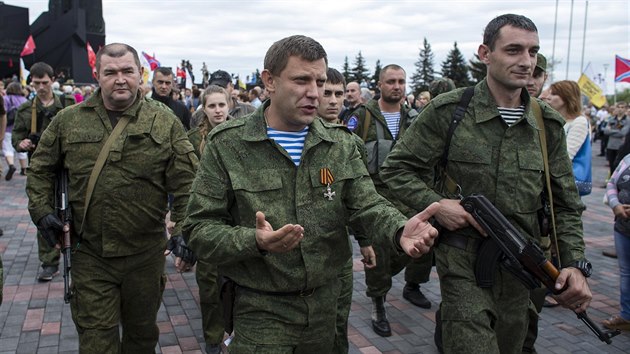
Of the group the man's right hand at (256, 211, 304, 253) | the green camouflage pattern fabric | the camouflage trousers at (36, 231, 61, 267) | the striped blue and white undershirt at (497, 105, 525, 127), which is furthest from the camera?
the camouflage trousers at (36, 231, 61, 267)

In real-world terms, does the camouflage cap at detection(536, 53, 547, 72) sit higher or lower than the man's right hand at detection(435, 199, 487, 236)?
higher

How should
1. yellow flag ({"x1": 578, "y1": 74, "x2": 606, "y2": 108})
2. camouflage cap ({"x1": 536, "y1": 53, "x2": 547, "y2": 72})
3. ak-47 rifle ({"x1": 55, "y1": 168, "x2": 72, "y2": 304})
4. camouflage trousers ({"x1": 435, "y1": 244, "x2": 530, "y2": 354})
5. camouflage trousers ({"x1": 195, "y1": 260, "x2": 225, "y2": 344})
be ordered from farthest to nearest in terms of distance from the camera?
1. yellow flag ({"x1": 578, "y1": 74, "x2": 606, "y2": 108})
2. camouflage cap ({"x1": 536, "y1": 53, "x2": 547, "y2": 72})
3. camouflage trousers ({"x1": 195, "y1": 260, "x2": 225, "y2": 344})
4. ak-47 rifle ({"x1": 55, "y1": 168, "x2": 72, "y2": 304})
5. camouflage trousers ({"x1": 435, "y1": 244, "x2": 530, "y2": 354})

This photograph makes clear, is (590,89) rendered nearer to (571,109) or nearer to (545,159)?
(571,109)

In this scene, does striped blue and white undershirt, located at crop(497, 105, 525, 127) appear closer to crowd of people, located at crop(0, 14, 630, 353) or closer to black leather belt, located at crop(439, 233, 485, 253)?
crowd of people, located at crop(0, 14, 630, 353)

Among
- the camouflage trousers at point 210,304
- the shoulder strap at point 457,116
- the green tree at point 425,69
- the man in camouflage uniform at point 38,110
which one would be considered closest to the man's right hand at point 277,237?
the shoulder strap at point 457,116

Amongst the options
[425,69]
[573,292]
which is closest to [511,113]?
[573,292]

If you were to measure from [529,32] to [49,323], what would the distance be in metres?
4.45

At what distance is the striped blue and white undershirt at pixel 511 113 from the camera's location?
10.6ft

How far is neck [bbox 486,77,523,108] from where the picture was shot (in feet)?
10.7

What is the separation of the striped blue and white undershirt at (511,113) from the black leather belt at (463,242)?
0.68 metres

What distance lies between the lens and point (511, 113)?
10.7 ft

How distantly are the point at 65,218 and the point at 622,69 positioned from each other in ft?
51.8

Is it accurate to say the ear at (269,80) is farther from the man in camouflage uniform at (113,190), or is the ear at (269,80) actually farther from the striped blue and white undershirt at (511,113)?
the striped blue and white undershirt at (511,113)

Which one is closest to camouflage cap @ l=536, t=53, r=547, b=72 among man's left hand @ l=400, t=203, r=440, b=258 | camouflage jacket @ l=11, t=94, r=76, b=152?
man's left hand @ l=400, t=203, r=440, b=258
